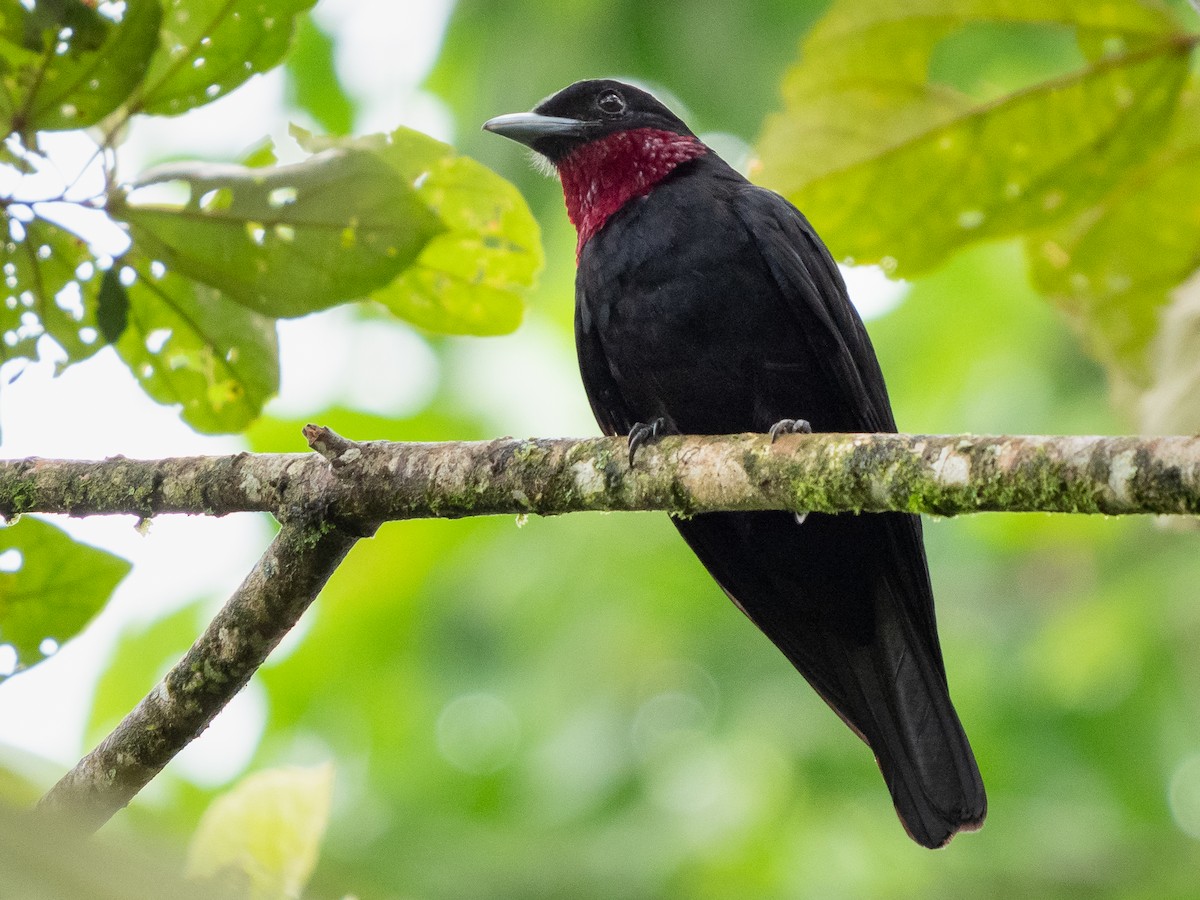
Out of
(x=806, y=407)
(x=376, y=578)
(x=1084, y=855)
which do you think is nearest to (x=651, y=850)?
(x=1084, y=855)

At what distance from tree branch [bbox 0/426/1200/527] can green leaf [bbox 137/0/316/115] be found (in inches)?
28.8

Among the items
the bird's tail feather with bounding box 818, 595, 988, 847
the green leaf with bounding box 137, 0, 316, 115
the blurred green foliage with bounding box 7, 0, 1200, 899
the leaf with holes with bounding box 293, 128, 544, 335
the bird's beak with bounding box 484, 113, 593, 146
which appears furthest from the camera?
the blurred green foliage with bounding box 7, 0, 1200, 899

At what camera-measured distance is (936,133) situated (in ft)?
11.5

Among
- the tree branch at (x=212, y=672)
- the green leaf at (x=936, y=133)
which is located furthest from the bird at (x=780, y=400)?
the tree branch at (x=212, y=672)

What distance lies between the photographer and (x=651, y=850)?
5707 millimetres

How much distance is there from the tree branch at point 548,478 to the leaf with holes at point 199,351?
1.34 feet

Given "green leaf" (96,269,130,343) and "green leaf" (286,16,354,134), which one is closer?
"green leaf" (96,269,130,343)

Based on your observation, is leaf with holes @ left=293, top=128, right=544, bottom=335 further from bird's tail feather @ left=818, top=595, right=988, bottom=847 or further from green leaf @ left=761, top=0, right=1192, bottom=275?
bird's tail feather @ left=818, top=595, right=988, bottom=847

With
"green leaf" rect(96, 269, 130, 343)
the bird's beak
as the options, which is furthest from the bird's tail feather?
"green leaf" rect(96, 269, 130, 343)

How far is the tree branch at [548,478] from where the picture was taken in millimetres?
1948

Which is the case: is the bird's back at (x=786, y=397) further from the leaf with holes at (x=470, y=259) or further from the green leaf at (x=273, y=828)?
the green leaf at (x=273, y=828)

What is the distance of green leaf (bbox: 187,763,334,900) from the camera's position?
2.30m

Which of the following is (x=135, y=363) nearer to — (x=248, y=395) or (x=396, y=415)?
(x=248, y=395)

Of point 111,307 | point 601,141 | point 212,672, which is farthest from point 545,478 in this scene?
point 601,141
